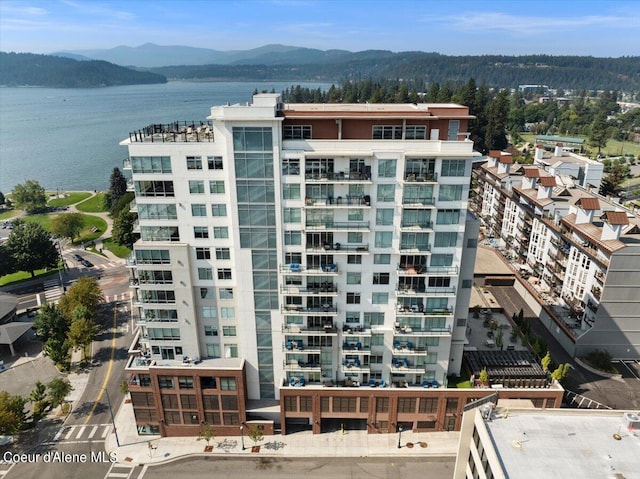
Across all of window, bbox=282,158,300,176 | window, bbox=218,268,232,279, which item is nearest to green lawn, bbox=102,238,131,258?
window, bbox=218,268,232,279

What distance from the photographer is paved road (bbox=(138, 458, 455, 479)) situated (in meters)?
45.1

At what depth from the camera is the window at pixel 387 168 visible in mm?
41750

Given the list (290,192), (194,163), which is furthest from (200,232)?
(290,192)

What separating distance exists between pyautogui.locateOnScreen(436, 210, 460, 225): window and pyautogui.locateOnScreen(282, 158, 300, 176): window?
14.8m

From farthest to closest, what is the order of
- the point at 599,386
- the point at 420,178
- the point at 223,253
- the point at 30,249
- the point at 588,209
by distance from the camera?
the point at 30,249, the point at 588,209, the point at 599,386, the point at 223,253, the point at 420,178

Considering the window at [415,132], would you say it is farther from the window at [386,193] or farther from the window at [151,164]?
the window at [151,164]

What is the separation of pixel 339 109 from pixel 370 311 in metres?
21.9

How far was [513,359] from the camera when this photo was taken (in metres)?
53.1

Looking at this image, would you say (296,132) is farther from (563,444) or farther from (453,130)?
(563,444)

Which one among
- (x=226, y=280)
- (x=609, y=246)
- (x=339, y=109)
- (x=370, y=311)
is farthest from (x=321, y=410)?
(x=609, y=246)

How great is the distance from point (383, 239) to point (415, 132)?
36.5 feet

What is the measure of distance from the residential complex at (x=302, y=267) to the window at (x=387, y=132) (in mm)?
136

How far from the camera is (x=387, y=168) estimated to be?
42.0m

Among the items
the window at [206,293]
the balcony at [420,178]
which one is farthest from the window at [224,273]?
the balcony at [420,178]
